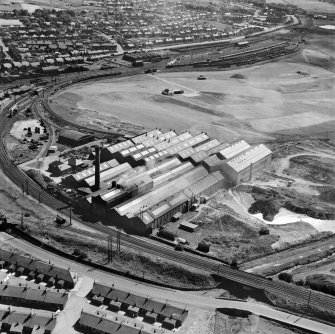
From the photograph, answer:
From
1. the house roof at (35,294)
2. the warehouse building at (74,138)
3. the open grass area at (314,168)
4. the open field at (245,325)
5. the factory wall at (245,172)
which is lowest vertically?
the warehouse building at (74,138)

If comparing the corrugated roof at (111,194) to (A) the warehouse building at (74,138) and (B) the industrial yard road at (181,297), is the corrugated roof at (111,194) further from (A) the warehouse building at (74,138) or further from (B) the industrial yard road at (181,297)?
(A) the warehouse building at (74,138)

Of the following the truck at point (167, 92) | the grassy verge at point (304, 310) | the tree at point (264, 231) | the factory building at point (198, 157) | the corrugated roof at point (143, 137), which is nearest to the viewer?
the grassy verge at point (304, 310)


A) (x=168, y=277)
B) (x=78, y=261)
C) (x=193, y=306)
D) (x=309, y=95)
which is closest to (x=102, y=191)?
(x=78, y=261)

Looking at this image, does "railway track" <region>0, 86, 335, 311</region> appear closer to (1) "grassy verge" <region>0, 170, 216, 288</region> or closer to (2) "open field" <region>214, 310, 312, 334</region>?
(1) "grassy verge" <region>0, 170, 216, 288</region>

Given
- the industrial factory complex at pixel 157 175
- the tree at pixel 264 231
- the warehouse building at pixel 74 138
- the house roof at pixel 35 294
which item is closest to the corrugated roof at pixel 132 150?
the industrial factory complex at pixel 157 175

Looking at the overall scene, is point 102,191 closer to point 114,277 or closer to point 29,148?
point 114,277

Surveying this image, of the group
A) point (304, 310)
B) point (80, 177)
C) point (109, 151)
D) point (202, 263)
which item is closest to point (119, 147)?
point (109, 151)
